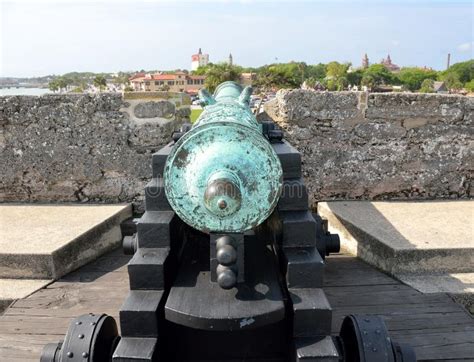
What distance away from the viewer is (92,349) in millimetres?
1666

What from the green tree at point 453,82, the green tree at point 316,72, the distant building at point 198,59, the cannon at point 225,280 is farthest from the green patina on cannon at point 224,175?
the distant building at point 198,59

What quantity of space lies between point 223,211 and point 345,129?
2470 millimetres

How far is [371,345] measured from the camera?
1.64m

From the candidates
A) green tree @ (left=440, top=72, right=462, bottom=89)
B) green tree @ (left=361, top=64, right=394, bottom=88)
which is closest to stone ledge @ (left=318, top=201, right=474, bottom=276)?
green tree @ (left=440, top=72, right=462, bottom=89)

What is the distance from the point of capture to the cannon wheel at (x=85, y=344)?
65.5 inches

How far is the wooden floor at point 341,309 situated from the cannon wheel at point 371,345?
494 mm

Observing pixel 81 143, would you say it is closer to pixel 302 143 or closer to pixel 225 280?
pixel 302 143

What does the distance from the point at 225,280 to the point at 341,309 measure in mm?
1175

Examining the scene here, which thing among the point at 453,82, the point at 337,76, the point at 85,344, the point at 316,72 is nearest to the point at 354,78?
the point at 337,76

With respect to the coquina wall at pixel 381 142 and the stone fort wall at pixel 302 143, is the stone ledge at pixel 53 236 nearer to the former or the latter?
the stone fort wall at pixel 302 143

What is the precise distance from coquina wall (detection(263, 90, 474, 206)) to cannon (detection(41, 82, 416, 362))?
1.78 meters

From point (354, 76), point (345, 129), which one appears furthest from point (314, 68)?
point (345, 129)

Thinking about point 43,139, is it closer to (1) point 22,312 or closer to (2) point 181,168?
(1) point 22,312

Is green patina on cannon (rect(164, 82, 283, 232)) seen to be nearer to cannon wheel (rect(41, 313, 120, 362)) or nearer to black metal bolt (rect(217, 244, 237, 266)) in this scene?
black metal bolt (rect(217, 244, 237, 266))
